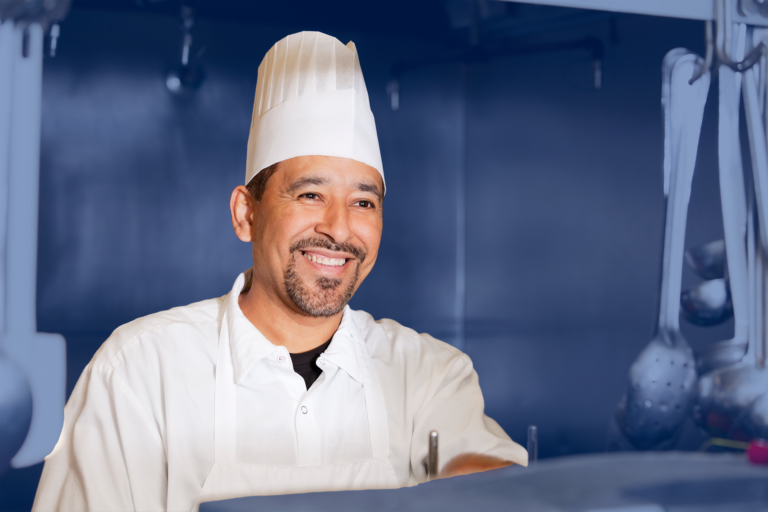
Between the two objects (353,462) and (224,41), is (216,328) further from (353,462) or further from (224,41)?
(224,41)

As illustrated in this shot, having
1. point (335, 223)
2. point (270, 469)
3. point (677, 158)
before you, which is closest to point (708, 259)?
point (677, 158)

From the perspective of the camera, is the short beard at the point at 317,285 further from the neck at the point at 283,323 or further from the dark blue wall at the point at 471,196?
the dark blue wall at the point at 471,196

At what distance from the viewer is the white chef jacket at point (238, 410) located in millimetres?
745

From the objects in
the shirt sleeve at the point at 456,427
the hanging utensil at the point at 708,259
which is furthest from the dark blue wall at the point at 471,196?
the shirt sleeve at the point at 456,427

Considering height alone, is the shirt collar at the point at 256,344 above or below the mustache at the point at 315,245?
below

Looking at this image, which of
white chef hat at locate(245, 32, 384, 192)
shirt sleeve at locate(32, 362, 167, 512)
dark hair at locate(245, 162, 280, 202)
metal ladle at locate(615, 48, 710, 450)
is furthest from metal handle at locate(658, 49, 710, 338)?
shirt sleeve at locate(32, 362, 167, 512)

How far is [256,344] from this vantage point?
82 centimetres

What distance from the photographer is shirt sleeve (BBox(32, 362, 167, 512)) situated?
0.73 meters

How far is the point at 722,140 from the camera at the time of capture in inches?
39.2

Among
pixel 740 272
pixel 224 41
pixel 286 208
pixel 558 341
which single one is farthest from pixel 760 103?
pixel 224 41

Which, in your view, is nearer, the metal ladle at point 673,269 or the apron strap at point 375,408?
the apron strap at point 375,408

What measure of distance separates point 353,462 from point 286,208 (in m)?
0.30

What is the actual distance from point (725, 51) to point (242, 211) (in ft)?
2.20

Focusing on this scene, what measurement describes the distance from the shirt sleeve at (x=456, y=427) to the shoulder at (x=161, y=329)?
0.28 m
